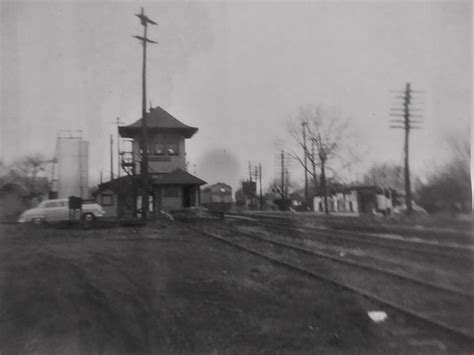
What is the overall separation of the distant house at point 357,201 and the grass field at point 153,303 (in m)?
0.53

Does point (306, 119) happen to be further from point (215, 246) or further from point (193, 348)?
point (193, 348)

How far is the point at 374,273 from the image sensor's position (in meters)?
2.73

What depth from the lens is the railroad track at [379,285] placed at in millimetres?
2438

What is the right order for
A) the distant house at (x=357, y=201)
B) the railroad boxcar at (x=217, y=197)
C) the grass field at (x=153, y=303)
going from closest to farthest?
the grass field at (x=153, y=303)
the railroad boxcar at (x=217, y=197)
the distant house at (x=357, y=201)

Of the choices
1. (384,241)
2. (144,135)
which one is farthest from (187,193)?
(384,241)

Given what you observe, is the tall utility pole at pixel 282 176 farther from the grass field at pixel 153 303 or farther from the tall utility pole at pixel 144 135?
the tall utility pole at pixel 144 135

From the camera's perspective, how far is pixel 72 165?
243 cm

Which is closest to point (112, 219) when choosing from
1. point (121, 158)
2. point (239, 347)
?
point (121, 158)

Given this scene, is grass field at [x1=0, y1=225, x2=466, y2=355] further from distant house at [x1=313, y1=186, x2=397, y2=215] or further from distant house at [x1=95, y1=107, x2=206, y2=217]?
distant house at [x1=313, y1=186, x2=397, y2=215]

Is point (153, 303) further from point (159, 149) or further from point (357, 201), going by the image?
point (357, 201)

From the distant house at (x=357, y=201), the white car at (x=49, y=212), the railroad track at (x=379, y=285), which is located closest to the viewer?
the white car at (x=49, y=212)

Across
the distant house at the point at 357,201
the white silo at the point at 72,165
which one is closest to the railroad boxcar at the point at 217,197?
the distant house at the point at 357,201

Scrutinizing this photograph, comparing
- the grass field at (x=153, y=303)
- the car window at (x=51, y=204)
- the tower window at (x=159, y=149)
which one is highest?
the tower window at (x=159, y=149)

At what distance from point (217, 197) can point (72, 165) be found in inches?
35.8
